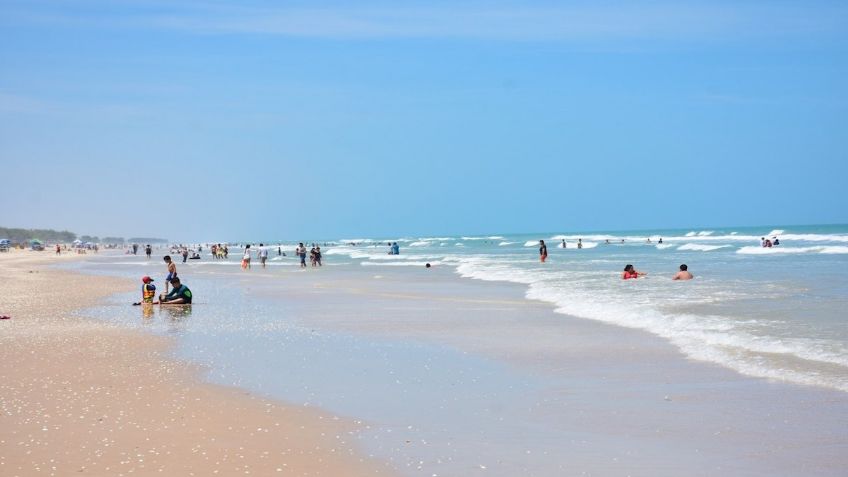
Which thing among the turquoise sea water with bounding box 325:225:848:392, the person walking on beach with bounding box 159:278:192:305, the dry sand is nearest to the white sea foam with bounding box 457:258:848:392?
the turquoise sea water with bounding box 325:225:848:392

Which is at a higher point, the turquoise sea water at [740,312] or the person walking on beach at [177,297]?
the person walking on beach at [177,297]

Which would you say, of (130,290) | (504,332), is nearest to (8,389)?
(504,332)

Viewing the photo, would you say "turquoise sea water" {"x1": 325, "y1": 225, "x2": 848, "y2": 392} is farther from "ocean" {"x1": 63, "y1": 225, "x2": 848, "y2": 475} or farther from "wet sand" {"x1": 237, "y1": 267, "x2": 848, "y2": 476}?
"wet sand" {"x1": 237, "y1": 267, "x2": 848, "y2": 476}

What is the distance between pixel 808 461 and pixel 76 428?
6358mm

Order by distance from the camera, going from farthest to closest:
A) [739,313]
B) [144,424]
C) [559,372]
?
[739,313] < [559,372] < [144,424]

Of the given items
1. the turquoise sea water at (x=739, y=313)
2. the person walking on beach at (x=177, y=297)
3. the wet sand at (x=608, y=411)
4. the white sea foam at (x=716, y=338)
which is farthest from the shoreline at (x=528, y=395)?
the person walking on beach at (x=177, y=297)

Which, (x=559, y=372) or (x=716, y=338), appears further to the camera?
(x=716, y=338)

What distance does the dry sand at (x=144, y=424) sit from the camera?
6.97 metres

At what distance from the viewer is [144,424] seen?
8438mm

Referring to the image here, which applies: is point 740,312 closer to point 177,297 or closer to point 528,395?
point 528,395

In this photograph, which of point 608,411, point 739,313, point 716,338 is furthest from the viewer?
point 739,313

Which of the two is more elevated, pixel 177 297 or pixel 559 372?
pixel 177 297

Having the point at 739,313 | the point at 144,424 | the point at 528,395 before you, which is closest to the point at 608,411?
the point at 528,395

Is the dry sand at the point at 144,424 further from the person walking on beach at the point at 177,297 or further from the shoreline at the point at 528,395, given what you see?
the person walking on beach at the point at 177,297
